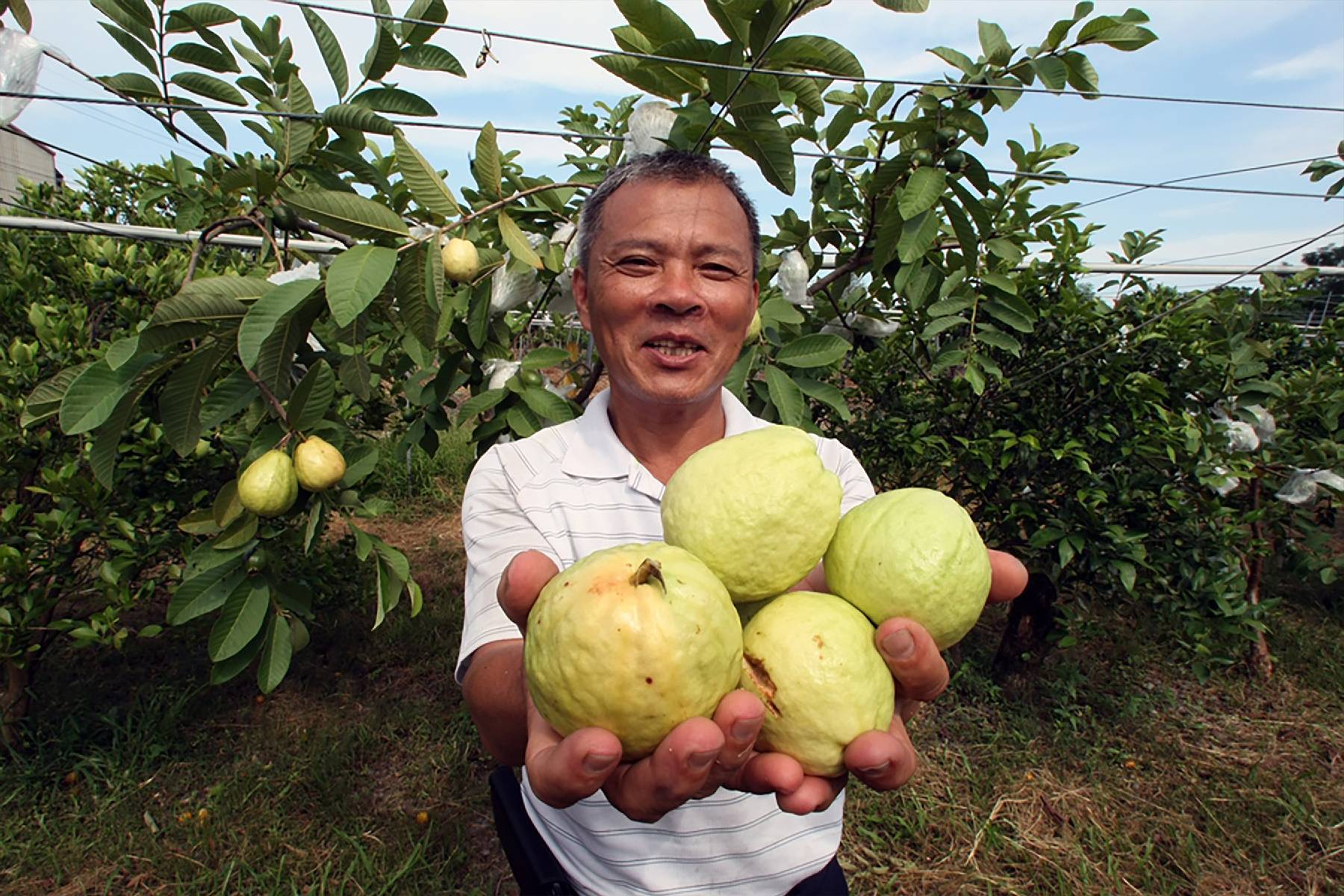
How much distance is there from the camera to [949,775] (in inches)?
101

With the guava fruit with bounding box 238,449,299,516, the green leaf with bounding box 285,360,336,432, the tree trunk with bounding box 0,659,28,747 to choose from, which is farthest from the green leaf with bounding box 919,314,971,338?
the tree trunk with bounding box 0,659,28,747

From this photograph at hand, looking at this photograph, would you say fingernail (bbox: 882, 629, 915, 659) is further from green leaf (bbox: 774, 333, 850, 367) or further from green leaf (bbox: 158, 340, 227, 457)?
green leaf (bbox: 158, 340, 227, 457)

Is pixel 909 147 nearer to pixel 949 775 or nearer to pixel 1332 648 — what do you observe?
pixel 949 775

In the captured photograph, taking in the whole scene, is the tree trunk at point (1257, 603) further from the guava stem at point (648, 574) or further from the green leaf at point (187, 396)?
the green leaf at point (187, 396)

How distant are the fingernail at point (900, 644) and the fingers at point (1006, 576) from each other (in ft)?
0.82

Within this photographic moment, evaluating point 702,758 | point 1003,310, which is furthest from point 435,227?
point 1003,310

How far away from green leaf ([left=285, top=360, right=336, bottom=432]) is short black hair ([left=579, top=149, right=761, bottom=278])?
67 centimetres

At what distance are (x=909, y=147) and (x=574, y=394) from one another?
1.17 m

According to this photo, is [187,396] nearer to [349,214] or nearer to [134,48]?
[349,214]

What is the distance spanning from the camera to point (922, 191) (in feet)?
5.54

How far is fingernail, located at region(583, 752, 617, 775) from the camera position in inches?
27.8

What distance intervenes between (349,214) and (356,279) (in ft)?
0.57

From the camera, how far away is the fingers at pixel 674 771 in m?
0.71

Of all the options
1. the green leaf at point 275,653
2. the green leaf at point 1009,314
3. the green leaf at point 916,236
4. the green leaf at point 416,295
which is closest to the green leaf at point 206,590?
the green leaf at point 275,653
